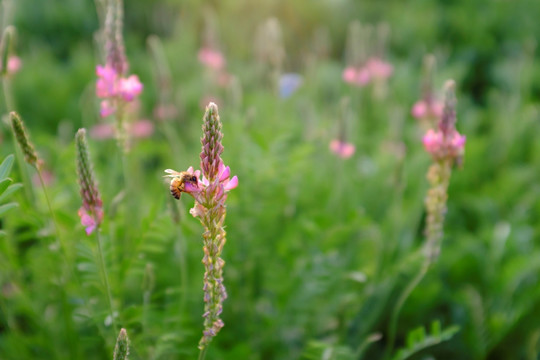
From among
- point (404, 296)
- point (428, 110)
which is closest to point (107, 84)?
point (404, 296)

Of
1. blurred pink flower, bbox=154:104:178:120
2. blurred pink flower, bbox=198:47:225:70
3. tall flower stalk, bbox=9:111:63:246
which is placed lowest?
tall flower stalk, bbox=9:111:63:246

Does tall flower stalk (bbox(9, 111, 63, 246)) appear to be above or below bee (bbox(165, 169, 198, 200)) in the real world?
above

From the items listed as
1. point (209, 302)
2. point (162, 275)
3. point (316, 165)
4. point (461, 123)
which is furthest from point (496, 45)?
point (209, 302)

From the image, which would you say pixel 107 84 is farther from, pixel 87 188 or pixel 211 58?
pixel 211 58

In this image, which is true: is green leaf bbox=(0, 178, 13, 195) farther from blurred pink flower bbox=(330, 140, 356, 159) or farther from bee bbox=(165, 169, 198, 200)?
blurred pink flower bbox=(330, 140, 356, 159)

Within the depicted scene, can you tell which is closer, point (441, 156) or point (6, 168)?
point (6, 168)

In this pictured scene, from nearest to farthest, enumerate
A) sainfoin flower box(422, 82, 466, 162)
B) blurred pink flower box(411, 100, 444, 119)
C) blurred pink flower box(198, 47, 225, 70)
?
1. sainfoin flower box(422, 82, 466, 162)
2. blurred pink flower box(411, 100, 444, 119)
3. blurred pink flower box(198, 47, 225, 70)

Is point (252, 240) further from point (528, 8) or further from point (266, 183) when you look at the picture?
point (528, 8)

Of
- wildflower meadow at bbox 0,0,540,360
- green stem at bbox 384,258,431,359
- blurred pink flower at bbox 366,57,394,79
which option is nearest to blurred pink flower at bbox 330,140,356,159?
wildflower meadow at bbox 0,0,540,360
